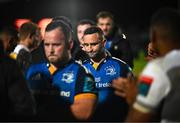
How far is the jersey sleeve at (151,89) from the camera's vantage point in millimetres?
2268

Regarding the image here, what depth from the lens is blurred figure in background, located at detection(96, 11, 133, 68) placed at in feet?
14.9

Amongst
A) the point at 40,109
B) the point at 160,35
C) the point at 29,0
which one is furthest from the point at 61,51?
the point at 29,0

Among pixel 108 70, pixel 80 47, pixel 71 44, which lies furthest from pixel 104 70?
pixel 71 44

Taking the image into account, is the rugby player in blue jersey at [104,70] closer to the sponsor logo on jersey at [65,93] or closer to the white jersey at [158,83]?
the sponsor logo on jersey at [65,93]

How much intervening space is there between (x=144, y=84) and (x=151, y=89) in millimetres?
52

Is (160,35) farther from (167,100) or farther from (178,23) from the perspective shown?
(167,100)

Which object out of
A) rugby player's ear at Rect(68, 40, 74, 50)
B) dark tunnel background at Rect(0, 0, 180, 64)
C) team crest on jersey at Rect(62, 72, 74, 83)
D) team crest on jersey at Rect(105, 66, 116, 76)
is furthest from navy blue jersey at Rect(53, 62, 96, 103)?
dark tunnel background at Rect(0, 0, 180, 64)

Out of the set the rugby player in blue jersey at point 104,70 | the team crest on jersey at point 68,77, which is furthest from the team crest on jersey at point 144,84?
the rugby player in blue jersey at point 104,70

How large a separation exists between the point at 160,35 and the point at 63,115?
188 centimetres

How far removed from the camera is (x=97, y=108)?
4.14 metres

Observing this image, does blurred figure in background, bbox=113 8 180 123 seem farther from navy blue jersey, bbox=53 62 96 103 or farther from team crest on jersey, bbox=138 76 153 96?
navy blue jersey, bbox=53 62 96 103

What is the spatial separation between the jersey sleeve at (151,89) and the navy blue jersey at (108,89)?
5.91 feet

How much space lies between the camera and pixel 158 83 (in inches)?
89.3

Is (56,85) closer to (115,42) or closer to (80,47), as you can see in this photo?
(80,47)
